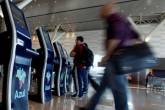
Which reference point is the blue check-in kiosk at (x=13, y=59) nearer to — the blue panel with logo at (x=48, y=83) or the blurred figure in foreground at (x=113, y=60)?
the blurred figure in foreground at (x=113, y=60)

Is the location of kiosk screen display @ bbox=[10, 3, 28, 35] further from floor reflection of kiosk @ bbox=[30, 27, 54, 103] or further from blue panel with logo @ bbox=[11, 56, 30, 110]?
floor reflection of kiosk @ bbox=[30, 27, 54, 103]

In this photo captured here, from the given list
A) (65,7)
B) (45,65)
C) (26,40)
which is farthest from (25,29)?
(65,7)

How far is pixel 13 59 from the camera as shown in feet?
9.19

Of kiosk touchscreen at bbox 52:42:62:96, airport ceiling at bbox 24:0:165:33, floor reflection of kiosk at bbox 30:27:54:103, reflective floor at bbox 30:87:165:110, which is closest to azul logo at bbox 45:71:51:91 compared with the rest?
floor reflection of kiosk at bbox 30:27:54:103

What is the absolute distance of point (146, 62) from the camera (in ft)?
8.74

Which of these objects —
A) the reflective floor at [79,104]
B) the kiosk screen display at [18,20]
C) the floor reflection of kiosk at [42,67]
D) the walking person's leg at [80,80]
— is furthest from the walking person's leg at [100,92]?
the walking person's leg at [80,80]

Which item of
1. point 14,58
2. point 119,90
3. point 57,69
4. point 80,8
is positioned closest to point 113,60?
point 119,90

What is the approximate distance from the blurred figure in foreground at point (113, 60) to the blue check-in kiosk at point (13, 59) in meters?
0.73

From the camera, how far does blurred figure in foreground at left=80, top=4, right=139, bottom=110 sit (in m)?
2.69

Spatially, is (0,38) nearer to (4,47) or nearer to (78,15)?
(4,47)

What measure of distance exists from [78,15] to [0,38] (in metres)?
10.8

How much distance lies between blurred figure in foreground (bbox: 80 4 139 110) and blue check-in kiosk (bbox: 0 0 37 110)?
0.73 metres

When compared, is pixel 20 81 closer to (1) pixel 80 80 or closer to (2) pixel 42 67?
(2) pixel 42 67

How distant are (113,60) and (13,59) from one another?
3.06 feet
